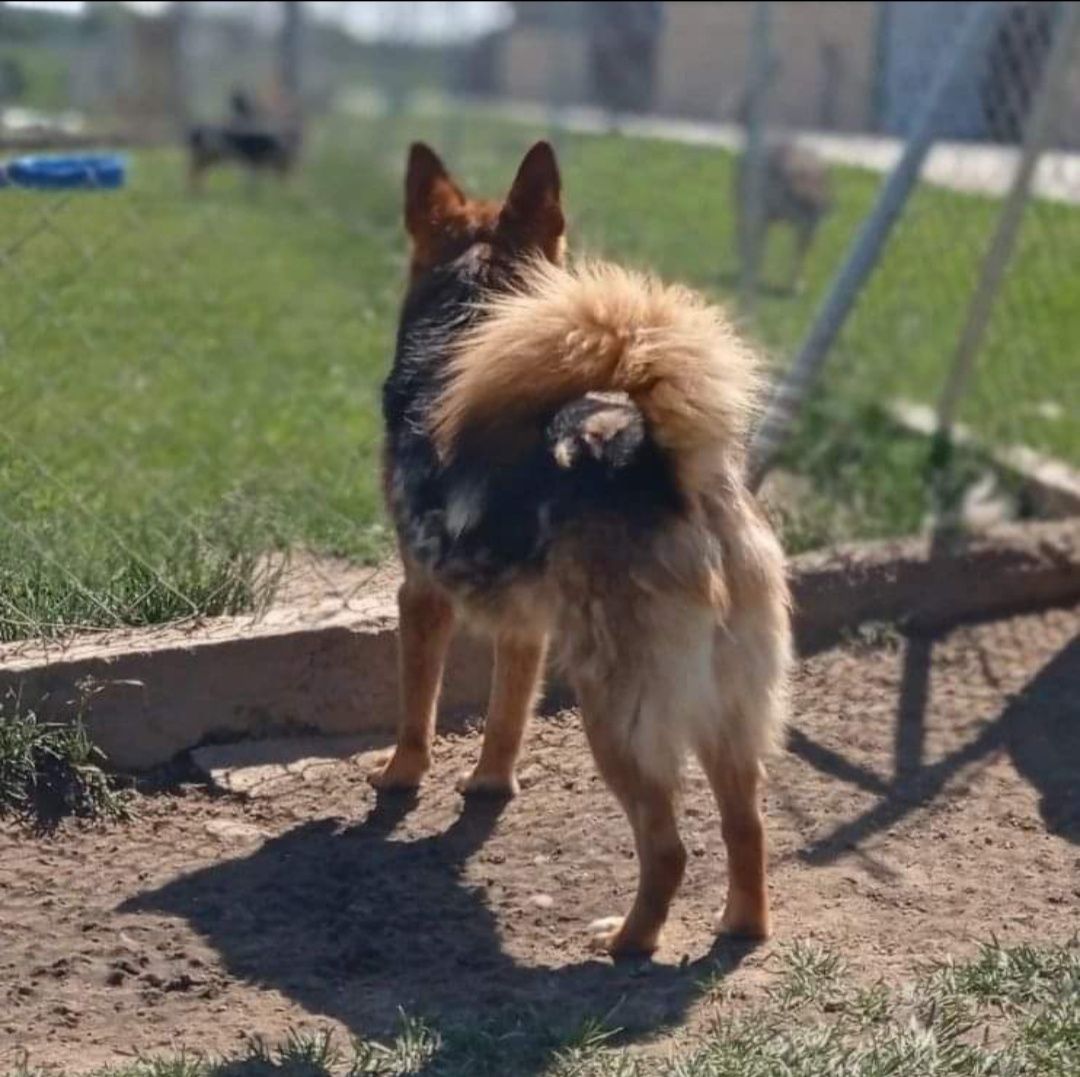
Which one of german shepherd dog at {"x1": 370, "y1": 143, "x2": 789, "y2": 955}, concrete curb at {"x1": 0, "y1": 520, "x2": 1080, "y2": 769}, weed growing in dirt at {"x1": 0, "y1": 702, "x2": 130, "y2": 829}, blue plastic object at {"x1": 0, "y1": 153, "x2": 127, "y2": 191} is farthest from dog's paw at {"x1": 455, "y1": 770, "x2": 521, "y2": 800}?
blue plastic object at {"x1": 0, "y1": 153, "x2": 127, "y2": 191}

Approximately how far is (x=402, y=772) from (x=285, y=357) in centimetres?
409

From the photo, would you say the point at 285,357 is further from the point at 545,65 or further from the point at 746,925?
the point at 545,65

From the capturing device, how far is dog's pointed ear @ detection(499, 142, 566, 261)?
4.21 metres

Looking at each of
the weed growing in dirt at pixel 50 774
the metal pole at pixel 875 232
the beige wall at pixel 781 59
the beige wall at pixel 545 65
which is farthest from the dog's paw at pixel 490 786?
the beige wall at pixel 545 65

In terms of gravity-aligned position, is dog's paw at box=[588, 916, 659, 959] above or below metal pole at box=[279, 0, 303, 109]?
below

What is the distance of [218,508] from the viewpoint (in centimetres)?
514

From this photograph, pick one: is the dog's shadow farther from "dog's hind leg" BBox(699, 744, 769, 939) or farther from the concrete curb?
the concrete curb

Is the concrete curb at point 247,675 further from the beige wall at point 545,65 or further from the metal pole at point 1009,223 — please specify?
the beige wall at point 545,65

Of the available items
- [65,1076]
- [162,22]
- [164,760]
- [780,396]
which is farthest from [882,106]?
[162,22]

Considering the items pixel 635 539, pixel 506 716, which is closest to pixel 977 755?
pixel 506 716

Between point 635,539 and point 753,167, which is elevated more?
point 753,167

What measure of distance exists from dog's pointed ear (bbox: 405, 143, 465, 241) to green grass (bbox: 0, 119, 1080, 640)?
3.22 ft

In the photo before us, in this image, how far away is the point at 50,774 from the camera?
4152mm

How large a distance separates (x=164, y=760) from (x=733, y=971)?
1545 millimetres
